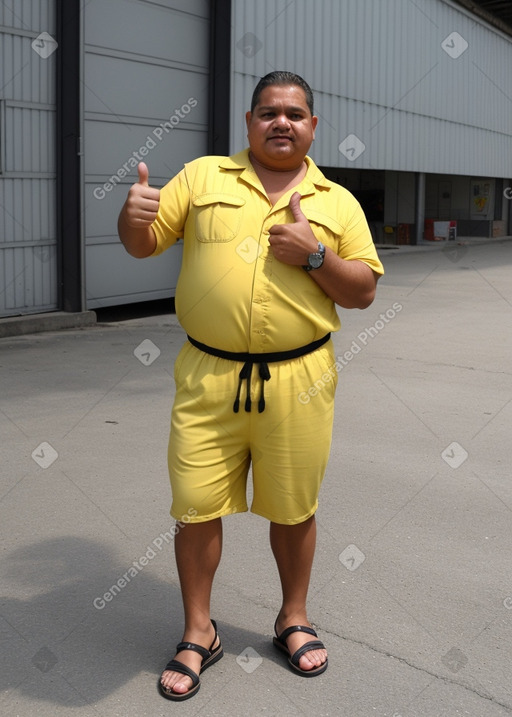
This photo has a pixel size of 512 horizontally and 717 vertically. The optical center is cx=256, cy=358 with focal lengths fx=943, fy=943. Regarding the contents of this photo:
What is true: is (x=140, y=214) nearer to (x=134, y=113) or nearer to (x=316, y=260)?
(x=316, y=260)

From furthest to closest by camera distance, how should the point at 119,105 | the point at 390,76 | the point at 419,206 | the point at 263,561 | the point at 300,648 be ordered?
1. the point at 419,206
2. the point at 390,76
3. the point at 119,105
4. the point at 263,561
5. the point at 300,648

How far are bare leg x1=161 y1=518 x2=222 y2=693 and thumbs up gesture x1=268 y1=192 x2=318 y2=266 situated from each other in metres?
0.88

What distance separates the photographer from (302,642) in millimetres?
3104

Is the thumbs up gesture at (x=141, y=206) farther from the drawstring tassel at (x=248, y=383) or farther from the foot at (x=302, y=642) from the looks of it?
the foot at (x=302, y=642)

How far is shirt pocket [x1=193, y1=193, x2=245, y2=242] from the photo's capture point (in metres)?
2.86

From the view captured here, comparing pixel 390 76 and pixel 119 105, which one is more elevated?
pixel 390 76

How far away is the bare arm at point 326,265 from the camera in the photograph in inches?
108

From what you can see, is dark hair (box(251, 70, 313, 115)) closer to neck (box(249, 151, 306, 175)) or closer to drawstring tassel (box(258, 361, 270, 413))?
neck (box(249, 151, 306, 175))

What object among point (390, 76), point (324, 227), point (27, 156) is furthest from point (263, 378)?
point (390, 76)

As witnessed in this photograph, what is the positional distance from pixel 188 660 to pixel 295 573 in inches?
17.7

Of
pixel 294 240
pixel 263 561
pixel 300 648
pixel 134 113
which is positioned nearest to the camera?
pixel 294 240

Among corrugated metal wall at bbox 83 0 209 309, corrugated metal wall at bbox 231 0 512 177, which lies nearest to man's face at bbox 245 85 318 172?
corrugated metal wall at bbox 83 0 209 309

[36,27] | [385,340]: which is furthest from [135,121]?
[385,340]

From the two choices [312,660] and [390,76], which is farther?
[390,76]
